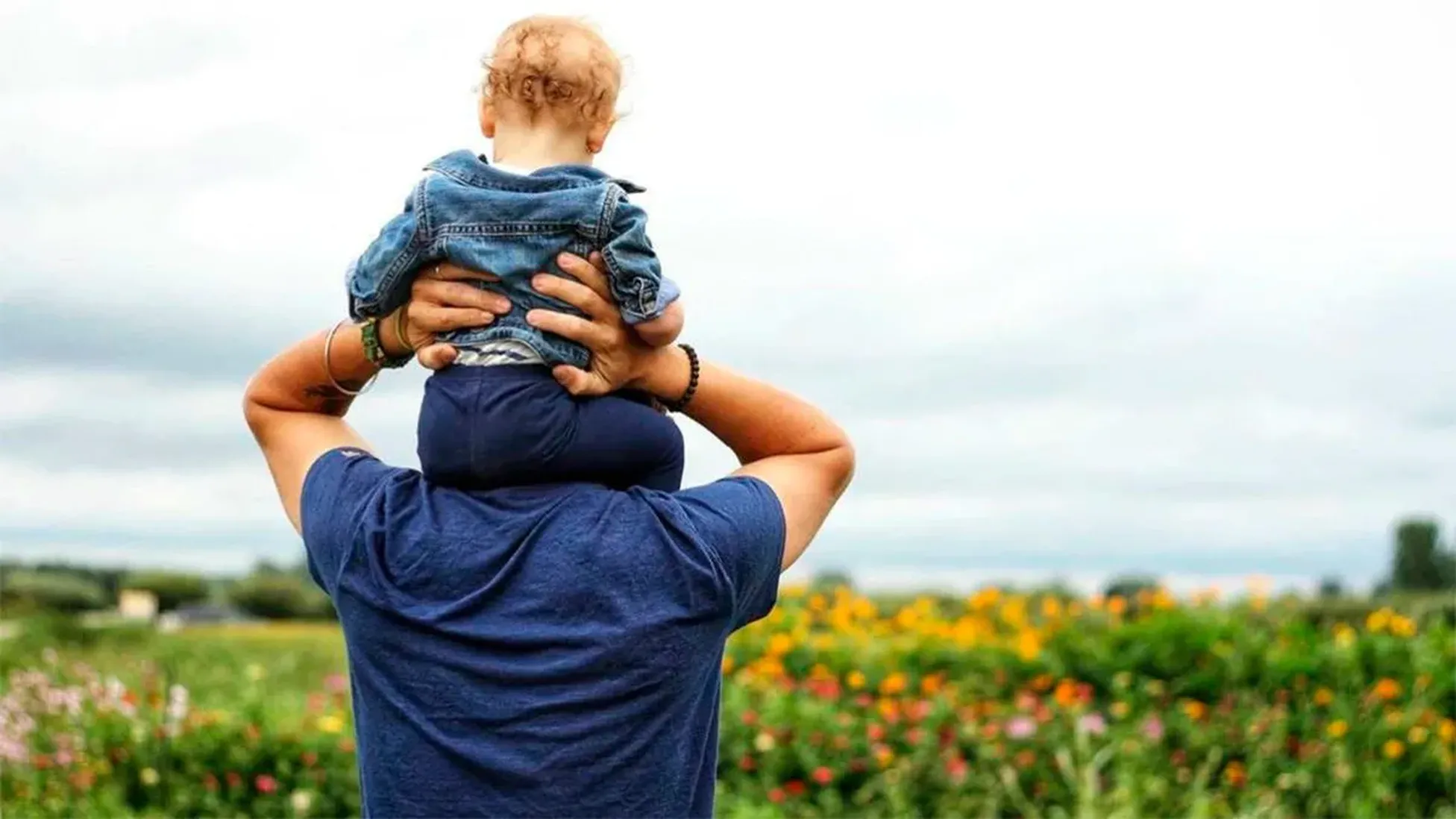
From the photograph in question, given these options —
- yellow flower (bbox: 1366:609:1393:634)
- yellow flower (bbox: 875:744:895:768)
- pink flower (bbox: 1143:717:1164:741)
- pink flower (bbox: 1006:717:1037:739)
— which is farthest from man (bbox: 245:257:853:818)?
yellow flower (bbox: 1366:609:1393:634)

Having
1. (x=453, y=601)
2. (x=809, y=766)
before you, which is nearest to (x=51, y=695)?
(x=809, y=766)

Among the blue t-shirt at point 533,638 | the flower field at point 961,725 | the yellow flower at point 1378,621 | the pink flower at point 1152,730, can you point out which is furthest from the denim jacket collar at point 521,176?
the yellow flower at point 1378,621

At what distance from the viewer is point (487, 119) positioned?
2.28 m

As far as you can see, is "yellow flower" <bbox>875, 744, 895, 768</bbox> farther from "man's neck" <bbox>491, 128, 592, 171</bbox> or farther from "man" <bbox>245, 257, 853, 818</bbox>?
"man's neck" <bbox>491, 128, 592, 171</bbox>

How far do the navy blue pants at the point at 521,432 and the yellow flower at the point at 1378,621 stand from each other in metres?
6.37

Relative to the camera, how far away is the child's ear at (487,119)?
2.26 metres

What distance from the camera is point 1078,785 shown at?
615 centimetres

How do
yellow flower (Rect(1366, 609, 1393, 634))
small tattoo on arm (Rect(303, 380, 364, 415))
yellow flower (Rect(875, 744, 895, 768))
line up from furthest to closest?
yellow flower (Rect(1366, 609, 1393, 634)) → yellow flower (Rect(875, 744, 895, 768)) → small tattoo on arm (Rect(303, 380, 364, 415))

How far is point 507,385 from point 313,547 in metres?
0.37

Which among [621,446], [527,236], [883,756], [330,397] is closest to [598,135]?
[527,236]

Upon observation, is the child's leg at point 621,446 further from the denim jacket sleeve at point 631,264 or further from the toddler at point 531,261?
the denim jacket sleeve at point 631,264

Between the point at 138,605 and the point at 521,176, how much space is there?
718 centimetres

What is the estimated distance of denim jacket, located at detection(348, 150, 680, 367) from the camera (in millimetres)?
2125

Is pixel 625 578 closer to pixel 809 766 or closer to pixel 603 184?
pixel 603 184
